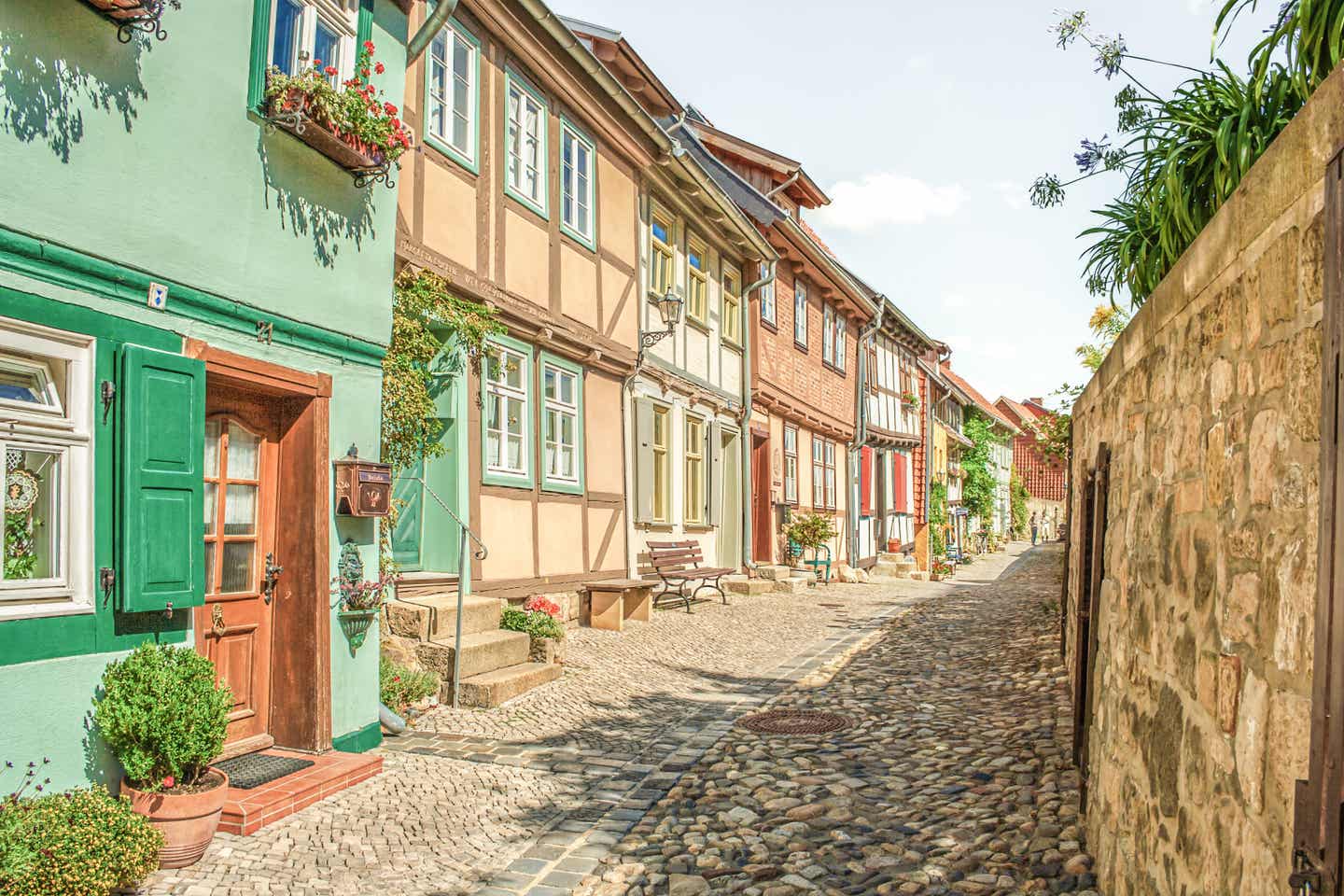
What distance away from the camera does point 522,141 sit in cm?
955

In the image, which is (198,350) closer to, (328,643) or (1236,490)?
(328,643)

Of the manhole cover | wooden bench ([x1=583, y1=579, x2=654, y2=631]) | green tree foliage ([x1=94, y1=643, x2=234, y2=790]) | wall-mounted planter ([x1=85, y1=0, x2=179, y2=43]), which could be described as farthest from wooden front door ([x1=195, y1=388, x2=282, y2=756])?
wooden bench ([x1=583, y1=579, x2=654, y2=631])

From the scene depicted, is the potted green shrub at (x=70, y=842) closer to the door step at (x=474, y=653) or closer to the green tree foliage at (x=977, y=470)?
the door step at (x=474, y=653)

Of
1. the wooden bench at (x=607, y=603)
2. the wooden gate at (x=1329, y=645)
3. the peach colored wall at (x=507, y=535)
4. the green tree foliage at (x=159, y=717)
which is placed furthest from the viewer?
the wooden bench at (x=607, y=603)

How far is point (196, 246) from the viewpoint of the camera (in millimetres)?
4707

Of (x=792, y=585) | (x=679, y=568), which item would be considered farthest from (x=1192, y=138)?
(x=792, y=585)

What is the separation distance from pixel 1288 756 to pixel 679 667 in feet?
24.0

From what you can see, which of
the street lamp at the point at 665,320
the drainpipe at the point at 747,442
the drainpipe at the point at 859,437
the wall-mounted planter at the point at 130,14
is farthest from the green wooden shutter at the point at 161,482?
the drainpipe at the point at 859,437

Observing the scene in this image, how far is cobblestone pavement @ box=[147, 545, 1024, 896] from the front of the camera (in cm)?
413

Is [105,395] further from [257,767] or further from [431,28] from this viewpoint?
[431,28]

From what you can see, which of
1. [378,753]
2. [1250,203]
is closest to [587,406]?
[378,753]

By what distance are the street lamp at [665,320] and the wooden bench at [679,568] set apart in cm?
228

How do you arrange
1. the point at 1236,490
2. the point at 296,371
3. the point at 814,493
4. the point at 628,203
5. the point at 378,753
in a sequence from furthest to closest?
1. the point at 814,493
2. the point at 628,203
3. the point at 378,753
4. the point at 296,371
5. the point at 1236,490

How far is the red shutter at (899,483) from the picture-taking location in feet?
85.5
